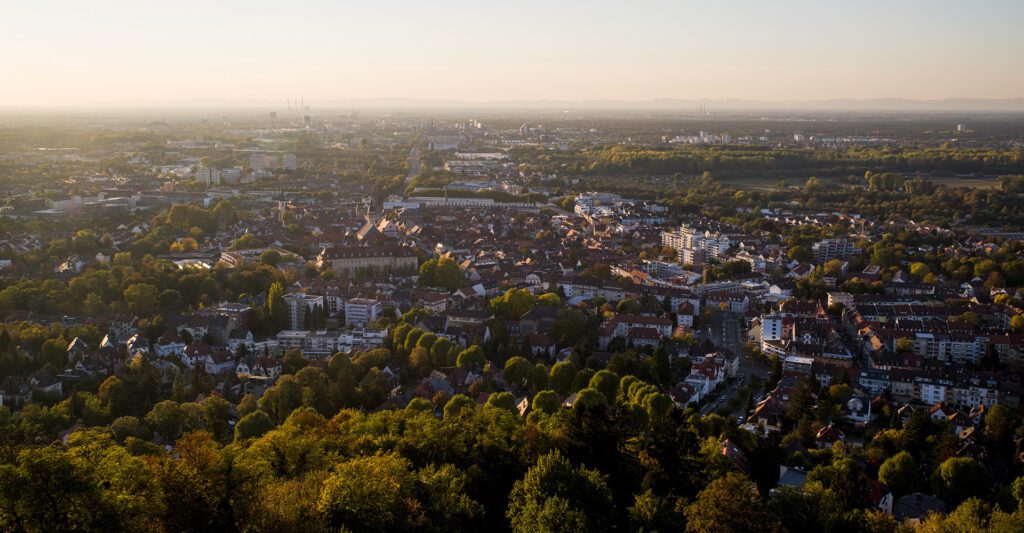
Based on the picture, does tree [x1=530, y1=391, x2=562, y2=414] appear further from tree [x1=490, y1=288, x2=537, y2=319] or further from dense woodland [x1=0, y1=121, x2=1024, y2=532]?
tree [x1=490, y1=288, x2=537, y2=319]

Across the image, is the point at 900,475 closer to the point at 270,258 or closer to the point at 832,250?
the point at 270,258

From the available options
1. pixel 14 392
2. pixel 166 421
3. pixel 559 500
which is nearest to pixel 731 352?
pixel 559 500

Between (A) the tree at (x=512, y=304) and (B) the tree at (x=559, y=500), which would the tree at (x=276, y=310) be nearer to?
(A) the tree at (x=512, y=304)

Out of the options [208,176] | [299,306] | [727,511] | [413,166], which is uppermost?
[727,511]

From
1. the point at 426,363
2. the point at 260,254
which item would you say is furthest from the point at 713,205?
the point at 426,363

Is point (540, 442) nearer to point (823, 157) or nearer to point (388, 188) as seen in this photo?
point (388, 188)

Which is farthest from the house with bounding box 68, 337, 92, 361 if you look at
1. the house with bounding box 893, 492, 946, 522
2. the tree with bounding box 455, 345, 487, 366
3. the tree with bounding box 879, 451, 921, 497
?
the house with bounding box 893, 492, 946, 522
